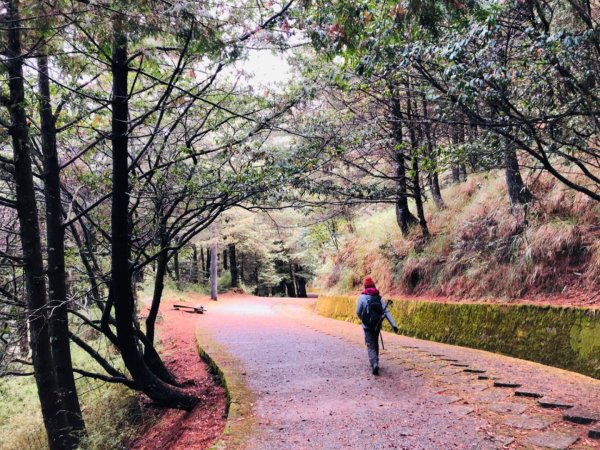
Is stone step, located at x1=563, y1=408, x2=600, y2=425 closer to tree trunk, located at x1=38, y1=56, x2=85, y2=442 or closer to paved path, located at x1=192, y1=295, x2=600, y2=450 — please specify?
paved path, located at x1=192, y1=295, x2=600, y2=450

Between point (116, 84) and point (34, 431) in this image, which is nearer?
point (116, 84)

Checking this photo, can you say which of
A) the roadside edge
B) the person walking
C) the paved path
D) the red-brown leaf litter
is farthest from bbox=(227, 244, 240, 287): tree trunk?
the person walking

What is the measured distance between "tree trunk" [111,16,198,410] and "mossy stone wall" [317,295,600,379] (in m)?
6.26

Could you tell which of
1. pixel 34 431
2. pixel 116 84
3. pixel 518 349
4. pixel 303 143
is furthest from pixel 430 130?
pixel 34 431

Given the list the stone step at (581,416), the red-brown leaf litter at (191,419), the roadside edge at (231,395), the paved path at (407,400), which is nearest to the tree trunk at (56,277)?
the red-brown leaf litter at (191,419)

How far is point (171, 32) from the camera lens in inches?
156

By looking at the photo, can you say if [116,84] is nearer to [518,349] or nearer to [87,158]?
[87,158]

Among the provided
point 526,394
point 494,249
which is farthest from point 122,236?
point 494,249

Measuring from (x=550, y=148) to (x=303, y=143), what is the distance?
403cm

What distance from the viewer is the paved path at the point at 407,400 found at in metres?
4.11

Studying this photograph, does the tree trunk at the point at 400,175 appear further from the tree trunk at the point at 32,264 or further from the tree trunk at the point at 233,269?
the tree trunk at the point at 233,269

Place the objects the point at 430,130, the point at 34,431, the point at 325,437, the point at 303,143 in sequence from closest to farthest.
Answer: the point at 325,437, the point at 303,143, the point at 34,431, the point at 430,130

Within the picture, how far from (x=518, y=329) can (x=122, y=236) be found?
7.30m

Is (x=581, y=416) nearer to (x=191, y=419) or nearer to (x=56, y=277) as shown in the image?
(x=191, y=419)
